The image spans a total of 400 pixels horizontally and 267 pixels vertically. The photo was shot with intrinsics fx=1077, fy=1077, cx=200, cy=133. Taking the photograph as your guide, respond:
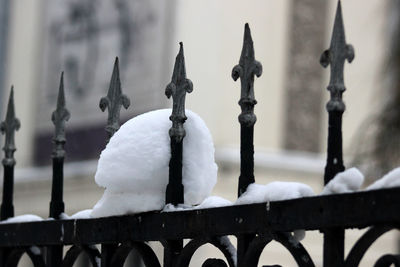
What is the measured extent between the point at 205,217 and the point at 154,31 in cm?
1081

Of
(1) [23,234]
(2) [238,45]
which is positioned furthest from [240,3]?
(1) [23,234]

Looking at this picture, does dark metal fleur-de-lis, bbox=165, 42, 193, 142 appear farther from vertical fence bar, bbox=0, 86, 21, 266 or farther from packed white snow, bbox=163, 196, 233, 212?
vertical fence bar, bbox=0, 86, 21, 266

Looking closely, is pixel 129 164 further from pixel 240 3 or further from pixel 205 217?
pixel 240 3

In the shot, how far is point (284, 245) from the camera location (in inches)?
65.9

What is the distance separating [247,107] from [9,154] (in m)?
0.79

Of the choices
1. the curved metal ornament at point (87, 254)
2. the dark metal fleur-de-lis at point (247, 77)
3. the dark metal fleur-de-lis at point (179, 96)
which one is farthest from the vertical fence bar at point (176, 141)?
the curved metal ornament at point (87, 254)

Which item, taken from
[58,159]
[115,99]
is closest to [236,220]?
[115,99]

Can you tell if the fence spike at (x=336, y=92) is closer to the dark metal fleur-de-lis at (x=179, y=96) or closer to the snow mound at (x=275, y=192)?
the snow mound at (x=275, y=192)

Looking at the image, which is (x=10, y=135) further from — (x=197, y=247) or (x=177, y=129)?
(x=197, y=247)

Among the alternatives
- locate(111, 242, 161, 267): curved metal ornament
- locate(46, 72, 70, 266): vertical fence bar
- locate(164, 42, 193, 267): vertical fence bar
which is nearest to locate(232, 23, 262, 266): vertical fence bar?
locate(164, 42, 193, 267): vertical fence bar

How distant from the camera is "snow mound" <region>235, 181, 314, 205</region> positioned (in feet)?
5.53

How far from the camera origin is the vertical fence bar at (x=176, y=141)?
1905 mm

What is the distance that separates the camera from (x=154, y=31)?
12531 mm

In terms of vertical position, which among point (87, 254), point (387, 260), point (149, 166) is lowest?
point (387, 260)
